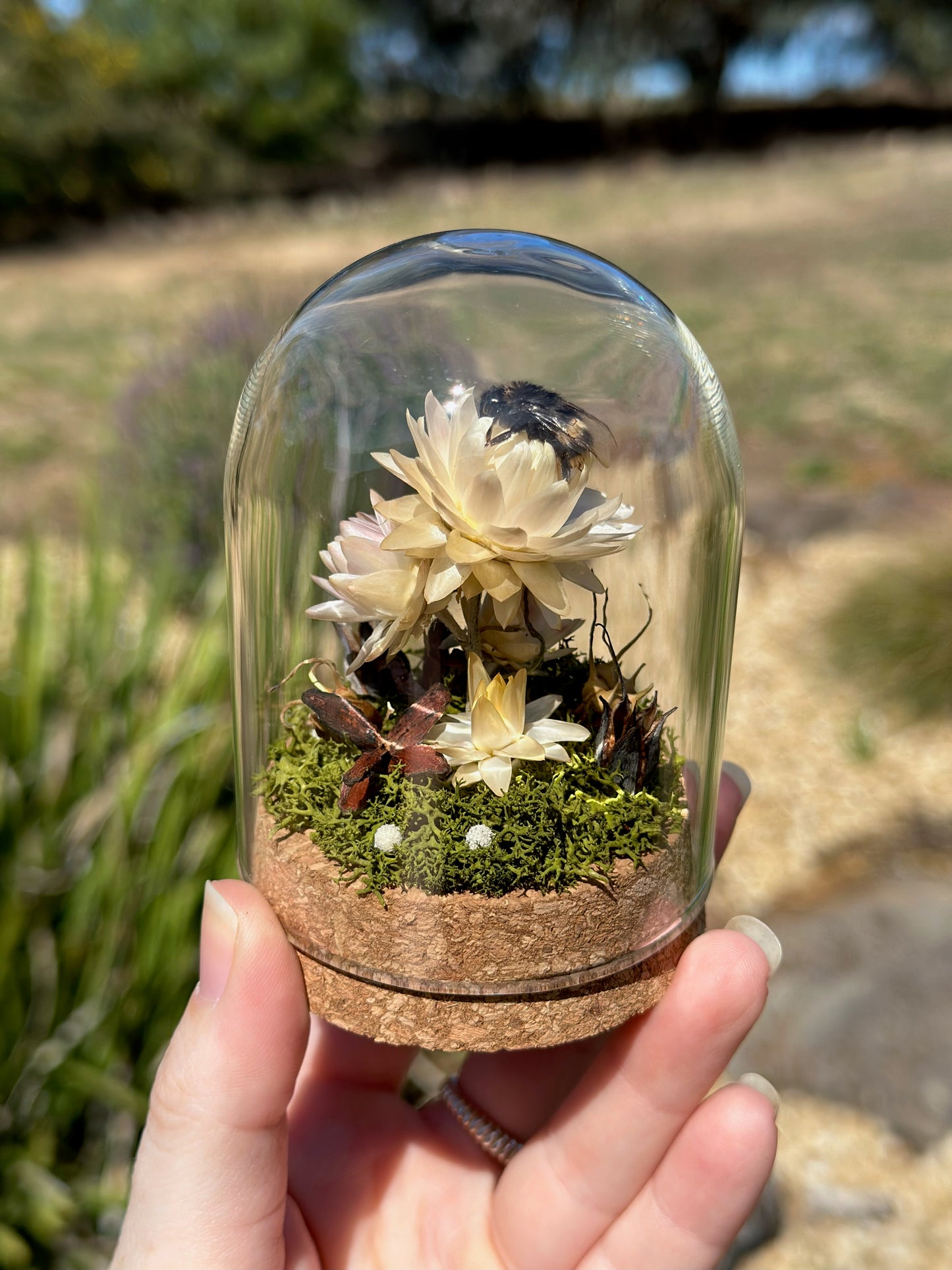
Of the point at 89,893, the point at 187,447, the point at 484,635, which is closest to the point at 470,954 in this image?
the point at 484,635

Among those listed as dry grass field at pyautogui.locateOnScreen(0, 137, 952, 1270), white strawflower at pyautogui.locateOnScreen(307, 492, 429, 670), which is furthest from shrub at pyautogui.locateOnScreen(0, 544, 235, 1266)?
white strawflower at pyautogui.locateOnScreen(307, 492, 429, 670)

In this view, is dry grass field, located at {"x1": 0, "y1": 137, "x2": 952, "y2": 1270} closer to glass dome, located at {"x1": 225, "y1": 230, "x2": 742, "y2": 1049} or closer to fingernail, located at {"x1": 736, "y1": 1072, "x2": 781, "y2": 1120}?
fingernail, located at {"x1": 736, "y1": 1072, "x2": 781, "y2": 1120}

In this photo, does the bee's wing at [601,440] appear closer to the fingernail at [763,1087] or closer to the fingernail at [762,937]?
the fingernail at [762,937]

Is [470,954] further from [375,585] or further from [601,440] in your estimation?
[601,440]

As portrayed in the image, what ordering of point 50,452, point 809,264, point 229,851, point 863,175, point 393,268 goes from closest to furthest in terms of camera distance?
point 393,268
point 229,851
point 50,452
point 809,264
point 863,175

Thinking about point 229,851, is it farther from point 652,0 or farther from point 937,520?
point 652,0

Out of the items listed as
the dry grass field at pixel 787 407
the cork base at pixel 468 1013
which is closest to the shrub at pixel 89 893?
the dry grass field at pixel 787 407

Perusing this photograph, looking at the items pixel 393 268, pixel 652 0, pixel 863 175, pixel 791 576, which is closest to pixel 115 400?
pixel 791 576
